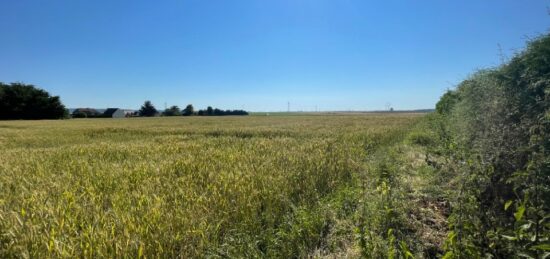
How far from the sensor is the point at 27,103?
207ft

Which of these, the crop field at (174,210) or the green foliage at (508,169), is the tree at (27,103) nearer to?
the crop field at (174,210)

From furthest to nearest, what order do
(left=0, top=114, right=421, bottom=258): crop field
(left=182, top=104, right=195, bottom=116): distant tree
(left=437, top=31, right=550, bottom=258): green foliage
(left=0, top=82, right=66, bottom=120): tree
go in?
(left=182, top=104, right=195, bottom=116): distant tree, (left=0, top=82, right=66, bottom=120): tree, (left=0, top=114, right=421, bottom=258): crop field, (left=437, top=31, right=550, bottom=258): green foliage

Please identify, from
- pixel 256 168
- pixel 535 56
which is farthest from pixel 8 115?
pixel 535 56

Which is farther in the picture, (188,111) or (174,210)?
(188,111)

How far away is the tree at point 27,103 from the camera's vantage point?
60.7m

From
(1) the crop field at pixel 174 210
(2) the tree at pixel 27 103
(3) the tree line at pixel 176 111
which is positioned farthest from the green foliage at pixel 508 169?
(3) the tree line at pixel 176 111

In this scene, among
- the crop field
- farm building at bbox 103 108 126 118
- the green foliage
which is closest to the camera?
the green foliage

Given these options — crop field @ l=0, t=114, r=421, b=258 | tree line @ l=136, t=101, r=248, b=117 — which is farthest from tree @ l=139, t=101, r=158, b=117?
crop field @ l=0, t=114, r=421, b=258

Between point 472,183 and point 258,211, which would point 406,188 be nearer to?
point 472,183

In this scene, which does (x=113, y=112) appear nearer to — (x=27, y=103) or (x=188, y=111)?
(x=188, y=111)

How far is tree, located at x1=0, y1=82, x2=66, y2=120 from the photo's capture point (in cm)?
6066

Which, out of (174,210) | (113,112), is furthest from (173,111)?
(174,210)

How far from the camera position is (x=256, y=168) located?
219 inches

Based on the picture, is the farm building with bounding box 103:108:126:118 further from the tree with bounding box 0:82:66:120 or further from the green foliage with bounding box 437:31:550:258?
the green foliage with bounding box 437:31:550:258
